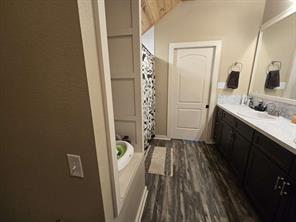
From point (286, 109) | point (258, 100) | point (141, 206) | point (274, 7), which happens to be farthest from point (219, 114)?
point (141, 206)

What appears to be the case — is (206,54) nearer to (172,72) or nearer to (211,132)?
(172,72)

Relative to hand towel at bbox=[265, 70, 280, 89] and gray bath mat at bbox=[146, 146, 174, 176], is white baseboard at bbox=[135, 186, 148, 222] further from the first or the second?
hand towel at bbox=[265, 70, 280, 89]

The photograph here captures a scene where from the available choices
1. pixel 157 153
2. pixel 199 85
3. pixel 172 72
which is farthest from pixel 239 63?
pixel 157 153

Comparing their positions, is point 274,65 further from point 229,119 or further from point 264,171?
point 264,171

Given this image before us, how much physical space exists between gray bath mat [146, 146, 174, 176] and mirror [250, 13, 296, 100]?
1.92 metres

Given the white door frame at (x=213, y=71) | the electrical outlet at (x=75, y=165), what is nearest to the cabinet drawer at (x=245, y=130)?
Answer: the white door frame at (x=213, y=71)

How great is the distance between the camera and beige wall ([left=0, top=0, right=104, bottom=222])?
1.65ft

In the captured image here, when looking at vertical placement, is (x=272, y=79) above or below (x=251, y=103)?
above

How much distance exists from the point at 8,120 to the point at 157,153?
7.52 ft

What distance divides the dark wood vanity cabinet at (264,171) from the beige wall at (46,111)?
1.36 m

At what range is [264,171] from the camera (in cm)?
131

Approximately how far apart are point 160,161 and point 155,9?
2.58 m

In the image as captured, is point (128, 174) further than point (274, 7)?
No

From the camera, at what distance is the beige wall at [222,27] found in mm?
2391
